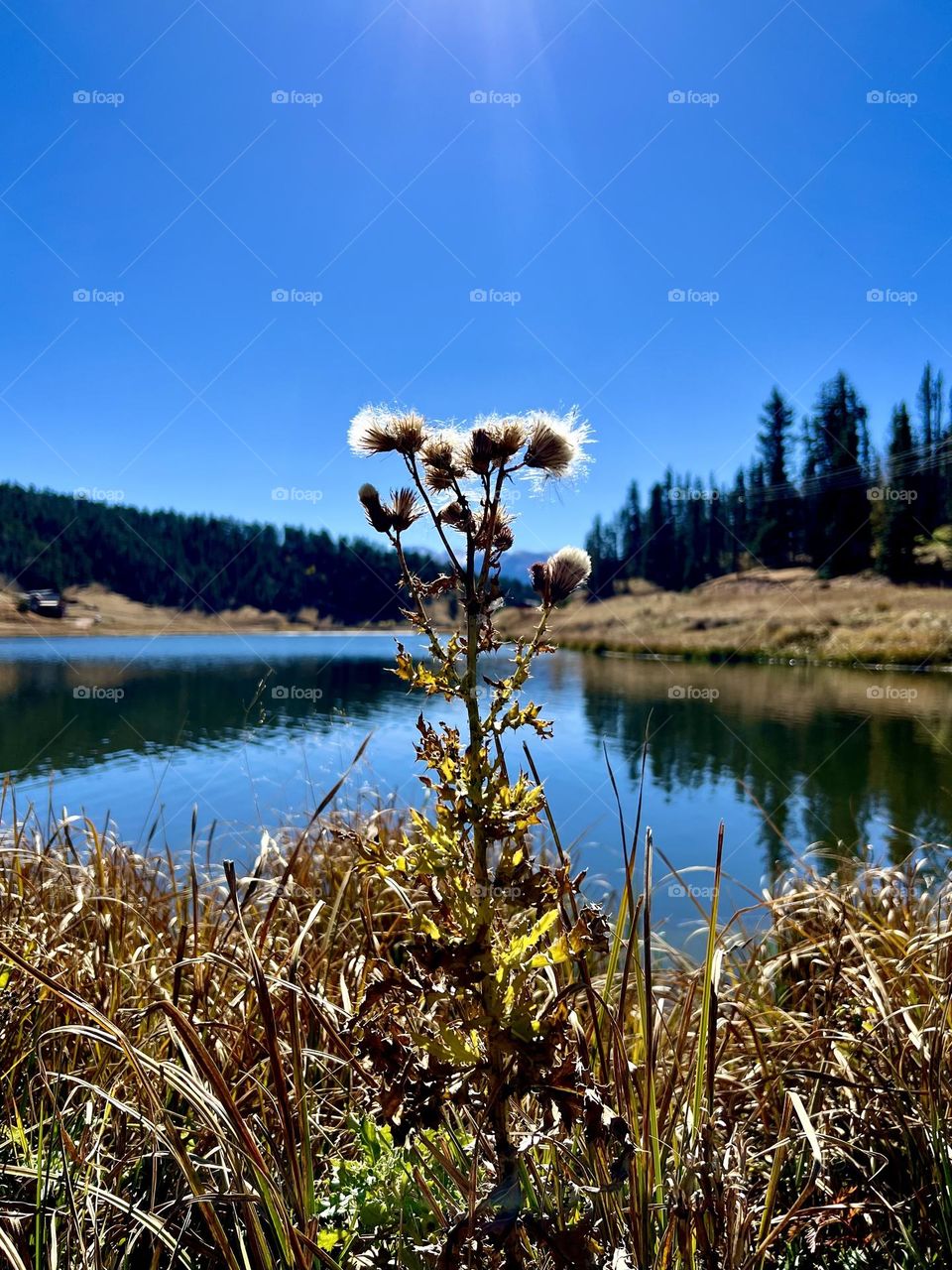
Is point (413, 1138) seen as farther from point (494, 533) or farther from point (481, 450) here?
point (481, 450)

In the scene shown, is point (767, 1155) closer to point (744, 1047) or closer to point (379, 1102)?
point (744, 1047)

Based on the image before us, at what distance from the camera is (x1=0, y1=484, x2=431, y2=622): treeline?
317 ft

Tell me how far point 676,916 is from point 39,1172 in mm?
6123

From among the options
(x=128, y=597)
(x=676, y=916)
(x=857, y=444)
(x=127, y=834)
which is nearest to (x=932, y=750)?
(x=676, y=916)

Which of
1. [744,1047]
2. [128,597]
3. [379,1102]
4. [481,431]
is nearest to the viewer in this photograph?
[379,1102]

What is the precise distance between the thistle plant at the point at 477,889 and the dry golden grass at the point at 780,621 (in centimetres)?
2316

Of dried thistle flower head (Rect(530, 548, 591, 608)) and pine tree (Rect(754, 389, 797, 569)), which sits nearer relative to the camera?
dried thistle flower head (Rect(530, 548, 591, 608))

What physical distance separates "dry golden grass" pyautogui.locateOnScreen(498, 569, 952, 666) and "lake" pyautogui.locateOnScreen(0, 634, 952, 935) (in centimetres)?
268

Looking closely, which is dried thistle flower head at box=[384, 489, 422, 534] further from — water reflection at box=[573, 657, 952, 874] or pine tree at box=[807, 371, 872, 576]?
pine tree at box=[807, 371, 872, 576]

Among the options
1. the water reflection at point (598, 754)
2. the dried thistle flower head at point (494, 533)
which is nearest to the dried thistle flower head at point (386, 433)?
the dried thistle flower head at point (494, 533)

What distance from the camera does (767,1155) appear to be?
198cm

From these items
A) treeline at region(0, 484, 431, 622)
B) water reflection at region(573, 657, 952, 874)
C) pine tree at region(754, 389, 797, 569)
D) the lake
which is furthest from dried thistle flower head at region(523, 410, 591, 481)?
treeline at region(0, 484, 431, 622)

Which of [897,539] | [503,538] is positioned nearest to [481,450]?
[503,538]

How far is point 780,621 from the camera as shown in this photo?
149 ft
